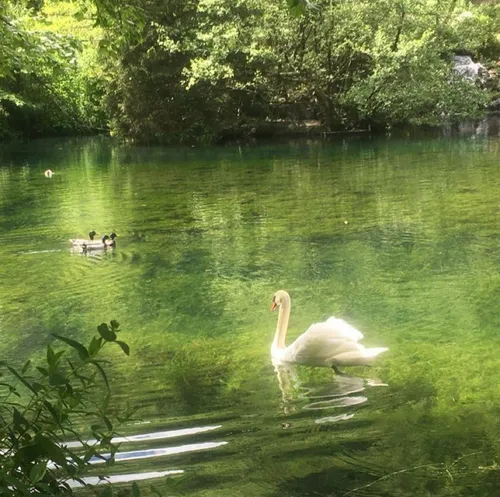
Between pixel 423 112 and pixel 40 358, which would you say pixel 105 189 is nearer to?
pixel 40 358

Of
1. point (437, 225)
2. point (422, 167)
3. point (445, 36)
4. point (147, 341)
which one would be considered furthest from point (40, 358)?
point (445, 36)

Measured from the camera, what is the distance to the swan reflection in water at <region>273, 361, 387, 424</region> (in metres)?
4.93

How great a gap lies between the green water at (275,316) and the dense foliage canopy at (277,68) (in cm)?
1002

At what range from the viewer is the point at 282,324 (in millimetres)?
6203

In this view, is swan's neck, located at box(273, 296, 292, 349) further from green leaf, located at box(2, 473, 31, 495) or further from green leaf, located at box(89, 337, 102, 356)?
green leaf, located at box(2, 473, 31, 495)

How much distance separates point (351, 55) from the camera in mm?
27359

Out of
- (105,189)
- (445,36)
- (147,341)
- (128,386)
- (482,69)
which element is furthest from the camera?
(482,69)

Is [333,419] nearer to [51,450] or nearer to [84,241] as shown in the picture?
[51,450]

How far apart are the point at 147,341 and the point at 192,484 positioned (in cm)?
287

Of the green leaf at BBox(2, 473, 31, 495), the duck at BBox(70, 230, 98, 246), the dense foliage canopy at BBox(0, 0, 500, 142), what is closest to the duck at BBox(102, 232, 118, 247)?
the duck at BBox(70, 230, 98, 246)

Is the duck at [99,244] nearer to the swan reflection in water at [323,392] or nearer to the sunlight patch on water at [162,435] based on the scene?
the swan reflection in water at [323,392]

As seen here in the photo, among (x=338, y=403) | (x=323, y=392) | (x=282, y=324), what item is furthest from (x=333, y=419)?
(x=282, y=324)

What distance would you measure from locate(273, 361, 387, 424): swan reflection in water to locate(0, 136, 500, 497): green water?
2cm

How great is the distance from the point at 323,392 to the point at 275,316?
6.70ft
